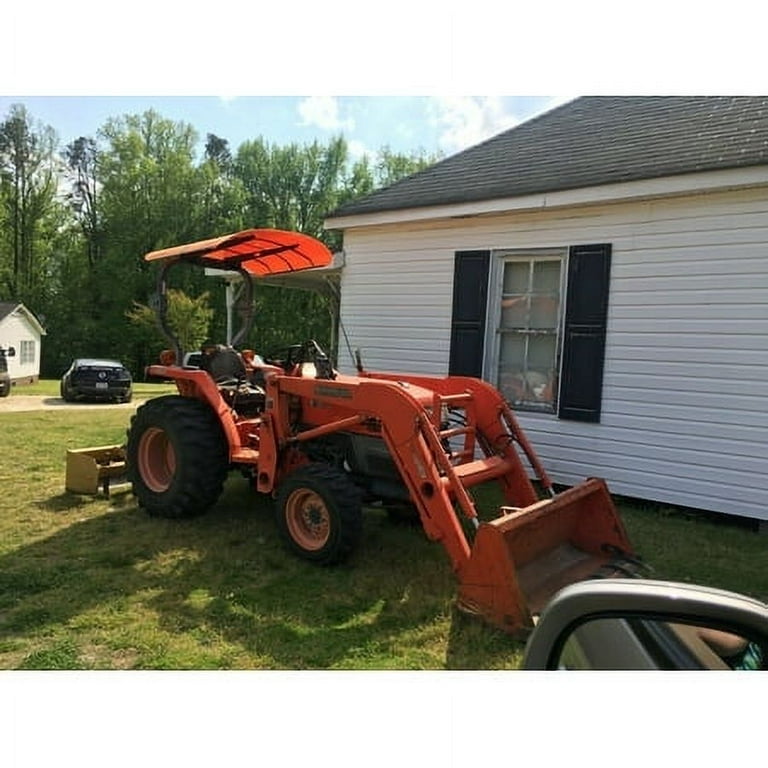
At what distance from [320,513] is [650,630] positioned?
3.12 metres

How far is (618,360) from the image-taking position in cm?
643

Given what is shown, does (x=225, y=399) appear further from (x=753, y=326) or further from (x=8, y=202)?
(x=8, y=202)

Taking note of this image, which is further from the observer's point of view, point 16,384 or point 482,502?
point 16,384

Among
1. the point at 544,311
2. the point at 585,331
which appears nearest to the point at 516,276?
the point at 544,311

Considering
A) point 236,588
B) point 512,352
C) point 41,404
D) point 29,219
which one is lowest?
point 41,404

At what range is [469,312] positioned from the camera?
7379 millimetres

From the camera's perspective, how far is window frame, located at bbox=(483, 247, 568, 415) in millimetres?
6793

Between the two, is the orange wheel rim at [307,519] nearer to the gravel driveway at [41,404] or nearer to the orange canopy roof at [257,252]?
the orange canopy roof at [257,252]

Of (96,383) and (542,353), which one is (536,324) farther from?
(96,383)

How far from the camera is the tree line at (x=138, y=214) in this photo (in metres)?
34.4

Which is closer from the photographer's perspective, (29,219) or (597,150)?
(597,150)

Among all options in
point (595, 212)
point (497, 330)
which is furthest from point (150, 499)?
point (595, 212)

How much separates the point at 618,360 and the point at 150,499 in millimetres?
4516

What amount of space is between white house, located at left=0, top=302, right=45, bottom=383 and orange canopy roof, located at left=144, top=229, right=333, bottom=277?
23.6 meters
